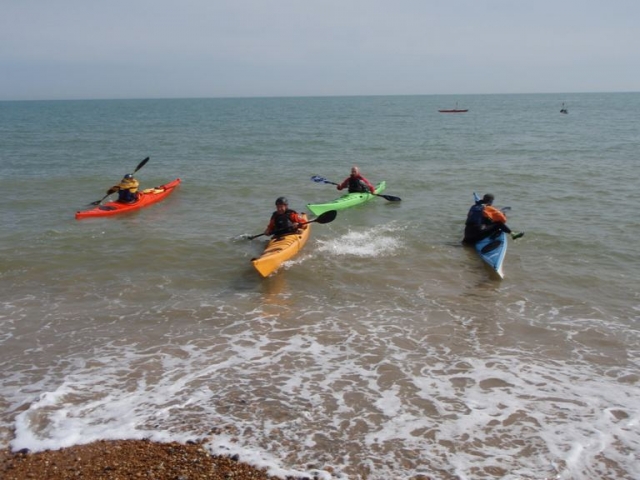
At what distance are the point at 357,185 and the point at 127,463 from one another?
13355 millimetres

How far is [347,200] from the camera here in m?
A: 16.4

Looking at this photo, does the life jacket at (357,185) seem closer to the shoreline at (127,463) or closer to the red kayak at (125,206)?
the red kayak at (125,206)

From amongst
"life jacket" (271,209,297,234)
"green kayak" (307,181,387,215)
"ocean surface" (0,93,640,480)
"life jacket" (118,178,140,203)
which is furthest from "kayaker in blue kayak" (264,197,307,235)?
"life jacket" (118,178,140,203)

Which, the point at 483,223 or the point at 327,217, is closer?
the point at 483,223

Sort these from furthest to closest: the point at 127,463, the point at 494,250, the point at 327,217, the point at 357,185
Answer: the point at 357,185 → the point at 327,217 → the point at 494,250 → the point at 127,463

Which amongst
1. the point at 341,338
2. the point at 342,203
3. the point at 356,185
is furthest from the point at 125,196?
the point at 341,338

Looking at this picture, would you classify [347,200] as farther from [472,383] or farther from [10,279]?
[472,383]

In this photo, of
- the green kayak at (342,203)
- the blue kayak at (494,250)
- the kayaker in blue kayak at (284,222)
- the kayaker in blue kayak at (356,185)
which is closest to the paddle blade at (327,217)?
the kayaker in blue kayak at (284,222)

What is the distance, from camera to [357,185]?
17.2m

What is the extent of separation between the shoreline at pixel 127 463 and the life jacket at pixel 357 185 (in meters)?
12.9

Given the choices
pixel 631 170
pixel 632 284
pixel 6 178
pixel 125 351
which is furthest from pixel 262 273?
pixel 631 170

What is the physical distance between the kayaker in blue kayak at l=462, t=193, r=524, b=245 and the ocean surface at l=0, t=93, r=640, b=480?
40 centimetres

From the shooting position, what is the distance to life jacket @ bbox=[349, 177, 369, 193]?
17.2 m

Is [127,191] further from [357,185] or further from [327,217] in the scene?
[357,185]
